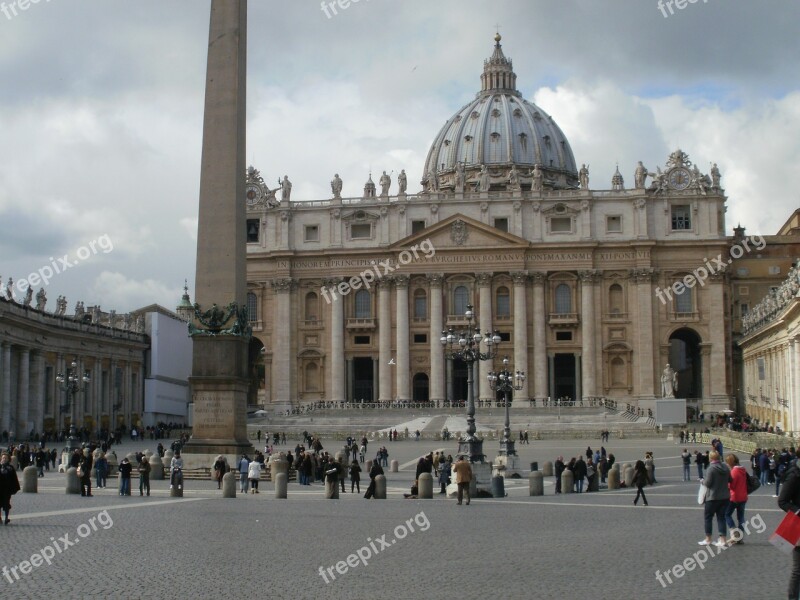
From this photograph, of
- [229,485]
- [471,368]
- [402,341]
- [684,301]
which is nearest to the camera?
[229,485]

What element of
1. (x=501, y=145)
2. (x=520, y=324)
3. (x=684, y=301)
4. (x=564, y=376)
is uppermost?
(x=501, y=145)

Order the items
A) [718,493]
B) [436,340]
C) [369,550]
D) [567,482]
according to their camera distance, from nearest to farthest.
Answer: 1. [369,550]
2. [718,493]
3. [567,482]
4. [436,340]

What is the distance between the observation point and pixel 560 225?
80.7 metres

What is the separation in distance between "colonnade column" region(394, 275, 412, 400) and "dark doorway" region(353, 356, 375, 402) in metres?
4.27

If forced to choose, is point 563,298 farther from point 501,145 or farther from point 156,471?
point 156,471

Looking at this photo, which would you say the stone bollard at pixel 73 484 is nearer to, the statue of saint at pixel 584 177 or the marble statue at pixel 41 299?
the marble statue at pixel 41 299

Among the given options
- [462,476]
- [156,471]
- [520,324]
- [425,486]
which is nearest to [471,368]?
[425,486]

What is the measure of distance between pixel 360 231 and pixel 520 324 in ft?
44.3

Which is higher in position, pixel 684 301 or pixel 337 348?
pixel 684 301

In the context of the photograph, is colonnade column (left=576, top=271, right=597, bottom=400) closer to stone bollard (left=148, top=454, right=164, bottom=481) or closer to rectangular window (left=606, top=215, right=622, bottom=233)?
rectangular window (left=606, top=215, right=622, bottom=233)

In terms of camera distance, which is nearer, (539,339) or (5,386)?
(5,386)

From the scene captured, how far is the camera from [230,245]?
2462 centimetres

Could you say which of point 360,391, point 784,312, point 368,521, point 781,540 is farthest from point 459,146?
point 781,540

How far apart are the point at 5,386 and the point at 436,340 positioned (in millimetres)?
Result: 35541
